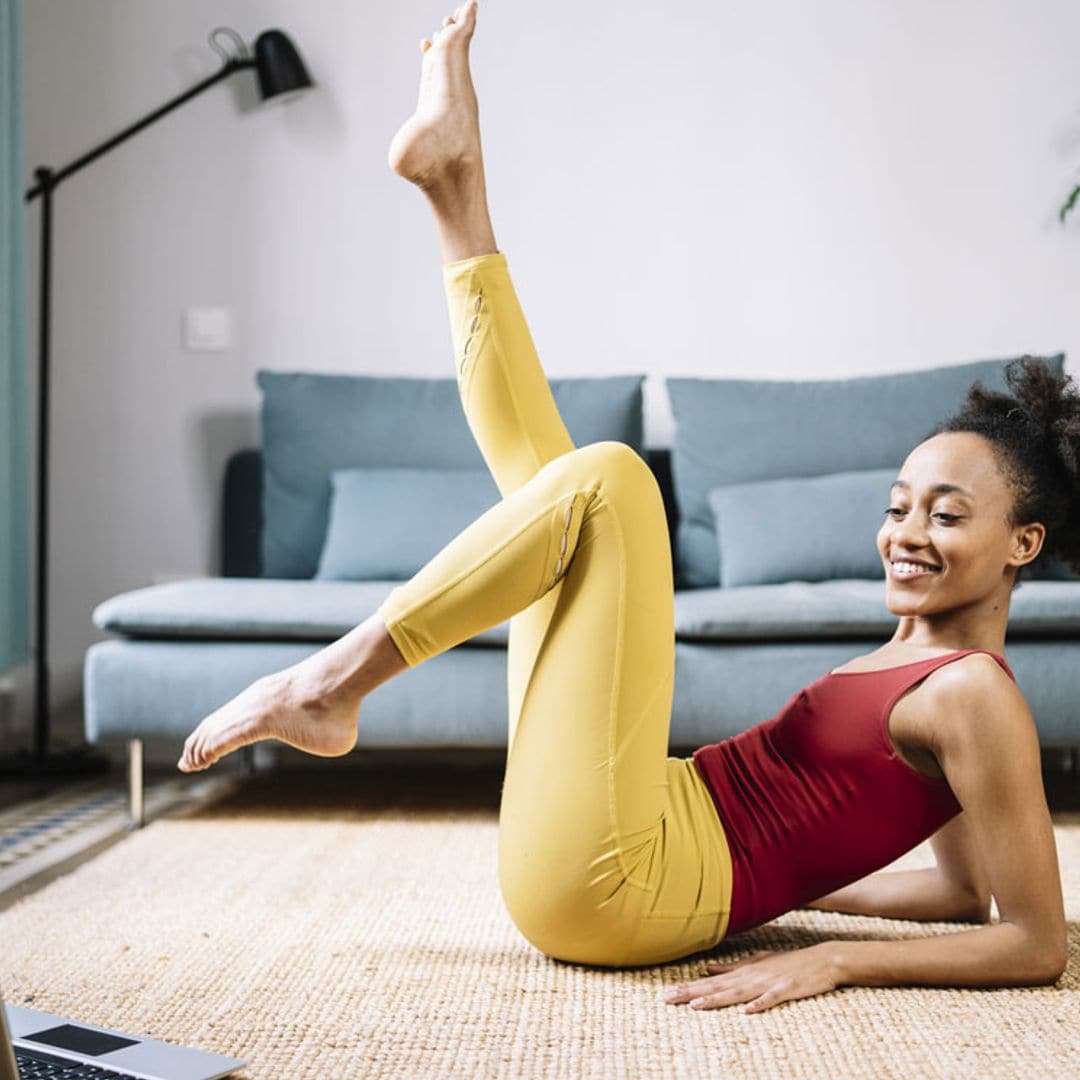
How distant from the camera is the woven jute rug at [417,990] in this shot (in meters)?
1.15

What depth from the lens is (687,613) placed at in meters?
2.32

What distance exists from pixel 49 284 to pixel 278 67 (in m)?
0.79

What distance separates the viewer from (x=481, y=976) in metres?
1.42

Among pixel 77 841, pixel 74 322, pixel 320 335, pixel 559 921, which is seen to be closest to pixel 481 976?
pixel 559 921

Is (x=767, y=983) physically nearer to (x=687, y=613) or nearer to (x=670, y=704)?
(x=670, y=704)

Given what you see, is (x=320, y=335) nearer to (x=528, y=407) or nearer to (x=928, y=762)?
(x=528, y=407)

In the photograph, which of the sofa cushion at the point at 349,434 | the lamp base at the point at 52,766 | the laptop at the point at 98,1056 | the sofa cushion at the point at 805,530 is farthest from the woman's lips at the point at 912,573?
the lamp base at the point at 52,766

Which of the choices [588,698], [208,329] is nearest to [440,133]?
[588,698]

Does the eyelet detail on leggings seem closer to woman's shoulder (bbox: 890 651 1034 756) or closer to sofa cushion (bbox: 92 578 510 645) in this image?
woman's shoulder (bbox: 890 651 1034 756)

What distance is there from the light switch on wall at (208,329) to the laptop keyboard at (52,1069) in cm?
255

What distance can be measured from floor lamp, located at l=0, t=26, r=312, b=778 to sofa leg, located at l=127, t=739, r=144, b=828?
68 cm

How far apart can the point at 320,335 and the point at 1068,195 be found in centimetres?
195

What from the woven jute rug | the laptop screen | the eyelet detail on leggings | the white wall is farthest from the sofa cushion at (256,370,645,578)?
the laptop screen

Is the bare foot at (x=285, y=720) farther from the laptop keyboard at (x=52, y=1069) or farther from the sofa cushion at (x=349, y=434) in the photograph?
the sofa cushion at (x=349, y=434)
